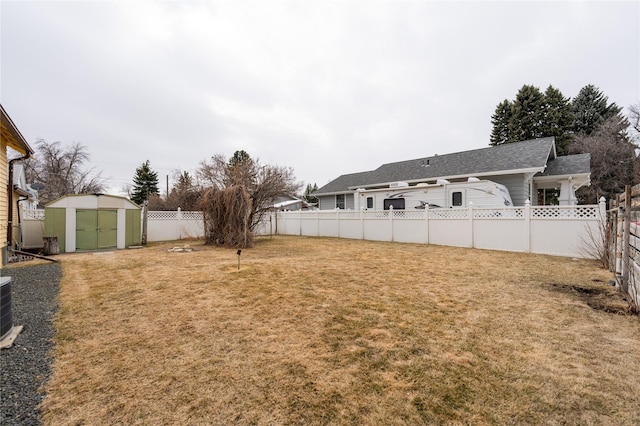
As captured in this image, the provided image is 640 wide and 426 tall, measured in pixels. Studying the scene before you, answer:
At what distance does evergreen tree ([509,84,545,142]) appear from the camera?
28.5 m

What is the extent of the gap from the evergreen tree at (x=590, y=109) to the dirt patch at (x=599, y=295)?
3389 cm

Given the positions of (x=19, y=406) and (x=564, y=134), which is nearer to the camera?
(x=19, y=406)

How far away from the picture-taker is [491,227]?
984 centimetres

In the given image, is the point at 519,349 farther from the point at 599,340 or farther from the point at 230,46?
the point at 230,46

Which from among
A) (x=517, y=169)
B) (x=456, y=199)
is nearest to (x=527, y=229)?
(x=456, y=199)

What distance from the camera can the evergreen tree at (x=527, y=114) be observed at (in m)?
28.5

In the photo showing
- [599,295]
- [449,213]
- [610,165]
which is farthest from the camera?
[610,165]

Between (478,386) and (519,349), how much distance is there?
965 mm

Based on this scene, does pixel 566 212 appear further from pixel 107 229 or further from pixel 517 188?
pixel 107 229

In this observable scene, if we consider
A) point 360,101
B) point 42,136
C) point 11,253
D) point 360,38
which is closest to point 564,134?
point 360,101

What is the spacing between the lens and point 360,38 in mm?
10484

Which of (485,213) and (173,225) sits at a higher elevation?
(485,213)

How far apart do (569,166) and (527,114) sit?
67.3 feet

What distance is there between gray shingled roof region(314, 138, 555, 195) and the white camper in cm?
155
